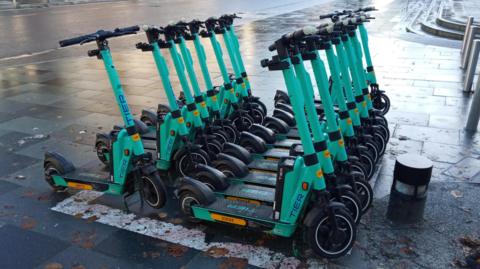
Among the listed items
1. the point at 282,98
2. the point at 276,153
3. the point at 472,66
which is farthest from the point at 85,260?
the point at 472,66

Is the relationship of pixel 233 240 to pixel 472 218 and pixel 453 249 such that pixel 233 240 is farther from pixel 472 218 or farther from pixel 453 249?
pixel 472 218

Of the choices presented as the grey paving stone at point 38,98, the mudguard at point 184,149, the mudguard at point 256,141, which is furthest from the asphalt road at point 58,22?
the mudguard at point 184,149

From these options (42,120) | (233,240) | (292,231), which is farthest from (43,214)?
(42,120)

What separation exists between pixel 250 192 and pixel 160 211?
969 millimetres

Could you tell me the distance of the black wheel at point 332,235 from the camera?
3406 mm

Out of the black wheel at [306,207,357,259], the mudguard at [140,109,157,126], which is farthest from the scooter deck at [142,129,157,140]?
the black wheel at [306,207,357,259]

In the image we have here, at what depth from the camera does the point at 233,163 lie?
456cm

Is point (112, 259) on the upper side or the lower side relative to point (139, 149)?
lower

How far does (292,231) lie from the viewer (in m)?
3.64

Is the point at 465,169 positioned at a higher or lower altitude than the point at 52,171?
lower

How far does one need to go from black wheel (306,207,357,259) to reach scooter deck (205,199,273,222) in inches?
17.3

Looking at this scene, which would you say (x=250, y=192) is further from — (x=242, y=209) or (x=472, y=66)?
(x=472, y=66)

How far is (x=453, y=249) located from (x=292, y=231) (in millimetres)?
1434

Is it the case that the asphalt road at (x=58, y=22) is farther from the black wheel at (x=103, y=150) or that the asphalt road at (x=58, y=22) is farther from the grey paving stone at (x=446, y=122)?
the black wheel at (x=103, y=150)
